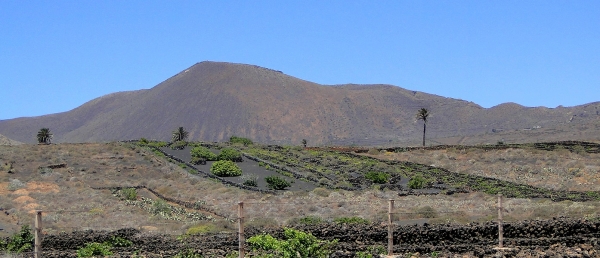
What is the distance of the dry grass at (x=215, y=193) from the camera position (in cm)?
3089

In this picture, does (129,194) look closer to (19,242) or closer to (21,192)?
(21,192)

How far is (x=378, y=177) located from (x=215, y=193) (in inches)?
537

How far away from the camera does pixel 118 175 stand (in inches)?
2073

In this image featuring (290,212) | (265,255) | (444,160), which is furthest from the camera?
(444,160)

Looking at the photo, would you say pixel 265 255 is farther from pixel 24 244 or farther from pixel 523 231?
pixel 24 244

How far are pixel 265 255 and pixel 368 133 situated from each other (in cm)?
18047

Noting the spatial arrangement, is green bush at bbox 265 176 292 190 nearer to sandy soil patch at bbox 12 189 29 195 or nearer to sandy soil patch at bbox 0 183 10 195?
sandy soil patch at bbox 12 189 29 195

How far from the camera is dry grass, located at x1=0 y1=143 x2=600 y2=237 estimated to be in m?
30.9

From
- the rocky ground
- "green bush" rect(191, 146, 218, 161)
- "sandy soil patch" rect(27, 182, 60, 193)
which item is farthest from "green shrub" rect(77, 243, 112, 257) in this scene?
A: "green bush" rect(191, 146, 218, 161)

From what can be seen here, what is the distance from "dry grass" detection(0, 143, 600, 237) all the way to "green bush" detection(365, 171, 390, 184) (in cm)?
766

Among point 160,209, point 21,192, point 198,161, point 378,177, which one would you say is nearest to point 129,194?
point 160,209

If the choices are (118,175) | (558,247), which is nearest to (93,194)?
(118,175)

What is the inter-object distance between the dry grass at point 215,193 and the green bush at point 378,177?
25.1 feet

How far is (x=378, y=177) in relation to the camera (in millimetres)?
52375
